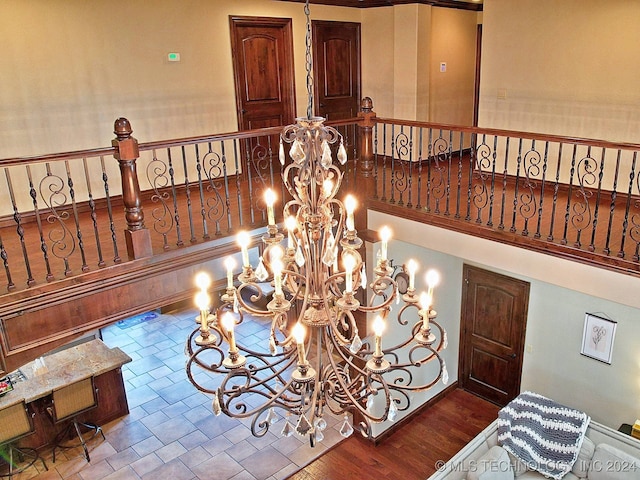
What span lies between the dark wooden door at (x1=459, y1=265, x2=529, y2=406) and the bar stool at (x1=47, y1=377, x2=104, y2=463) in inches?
189

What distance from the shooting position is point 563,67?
5.73 meters

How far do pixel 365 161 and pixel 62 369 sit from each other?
4.12 meters

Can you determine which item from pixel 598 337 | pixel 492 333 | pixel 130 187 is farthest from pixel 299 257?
pixel 492 333

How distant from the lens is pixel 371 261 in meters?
6.10

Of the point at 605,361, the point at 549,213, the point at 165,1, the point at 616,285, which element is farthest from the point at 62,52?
the point at 605,361

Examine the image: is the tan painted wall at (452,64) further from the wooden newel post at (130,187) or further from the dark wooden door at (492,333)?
the wooden newel post at (130,187)

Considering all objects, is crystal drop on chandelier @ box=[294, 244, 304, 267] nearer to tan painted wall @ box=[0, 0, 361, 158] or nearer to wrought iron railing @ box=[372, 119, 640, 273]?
wrought iron railing @ box=[372, 119, 640, 273]

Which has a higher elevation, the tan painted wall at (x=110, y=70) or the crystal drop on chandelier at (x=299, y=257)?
the tan painted wall at (x=110, y=70)

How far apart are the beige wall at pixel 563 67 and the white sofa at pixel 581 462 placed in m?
2.99

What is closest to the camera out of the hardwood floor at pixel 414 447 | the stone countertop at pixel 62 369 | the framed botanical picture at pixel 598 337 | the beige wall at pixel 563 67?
the beige wall at pixel 563 67

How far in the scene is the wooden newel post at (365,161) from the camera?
5.38m

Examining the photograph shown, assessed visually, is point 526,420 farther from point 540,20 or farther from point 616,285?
point 540,20

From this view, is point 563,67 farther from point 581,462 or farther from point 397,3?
point 581,462

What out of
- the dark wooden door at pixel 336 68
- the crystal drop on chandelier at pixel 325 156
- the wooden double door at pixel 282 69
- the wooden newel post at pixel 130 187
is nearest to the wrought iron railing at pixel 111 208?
the wooden newel post at pixel 130 187
